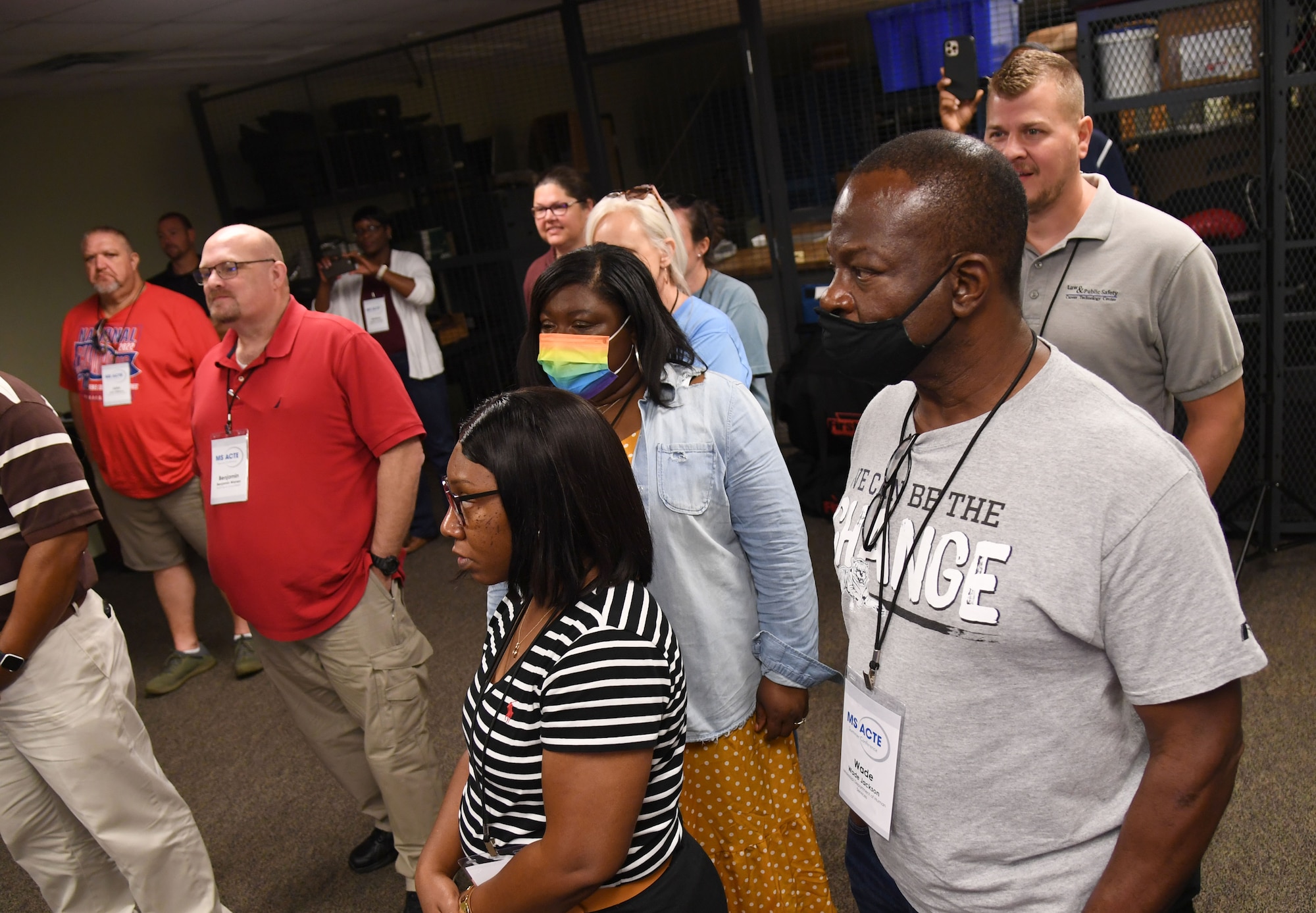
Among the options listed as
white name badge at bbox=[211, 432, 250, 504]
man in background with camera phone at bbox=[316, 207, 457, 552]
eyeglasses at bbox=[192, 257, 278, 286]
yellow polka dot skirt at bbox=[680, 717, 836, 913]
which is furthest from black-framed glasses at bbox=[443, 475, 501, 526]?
man in background with camera phone at bbox=[316, 207, 457, 552]

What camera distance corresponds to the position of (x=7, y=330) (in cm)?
Answer: 540

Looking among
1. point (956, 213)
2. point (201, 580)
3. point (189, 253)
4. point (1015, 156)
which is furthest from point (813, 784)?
point (189, 253)

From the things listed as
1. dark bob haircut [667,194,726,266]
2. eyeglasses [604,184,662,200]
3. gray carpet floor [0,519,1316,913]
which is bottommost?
gray carpet floor [0,519,1316,913]

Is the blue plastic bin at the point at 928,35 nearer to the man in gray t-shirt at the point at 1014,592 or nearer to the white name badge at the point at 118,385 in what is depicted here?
the white name badge at the point at 118,385

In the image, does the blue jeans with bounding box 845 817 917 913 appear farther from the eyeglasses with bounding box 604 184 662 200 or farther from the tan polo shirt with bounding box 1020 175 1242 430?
the eyeglasses with bounding box 604 184 662 200

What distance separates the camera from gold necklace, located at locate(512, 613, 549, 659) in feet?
4.09

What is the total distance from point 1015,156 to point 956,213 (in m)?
0.98

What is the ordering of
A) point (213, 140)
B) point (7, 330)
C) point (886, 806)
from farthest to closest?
1. point (213, 140)
2. point (7, 330)
3. point (886, 806)

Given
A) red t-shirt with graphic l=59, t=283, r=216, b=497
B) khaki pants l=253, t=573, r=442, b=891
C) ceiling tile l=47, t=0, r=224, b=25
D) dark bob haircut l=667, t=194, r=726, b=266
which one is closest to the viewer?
khaki pants l=253, t=573, r=442, b=891

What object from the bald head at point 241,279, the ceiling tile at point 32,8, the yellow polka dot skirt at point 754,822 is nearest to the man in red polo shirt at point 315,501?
the bald head at point 241,279

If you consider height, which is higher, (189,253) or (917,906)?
(189,253)

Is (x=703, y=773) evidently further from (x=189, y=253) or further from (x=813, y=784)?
(x=189, y=253)

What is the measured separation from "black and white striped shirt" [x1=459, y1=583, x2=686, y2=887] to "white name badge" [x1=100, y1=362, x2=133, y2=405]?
3.22 meters

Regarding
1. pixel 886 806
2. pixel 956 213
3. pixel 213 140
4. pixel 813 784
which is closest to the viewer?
pixel 956 213
